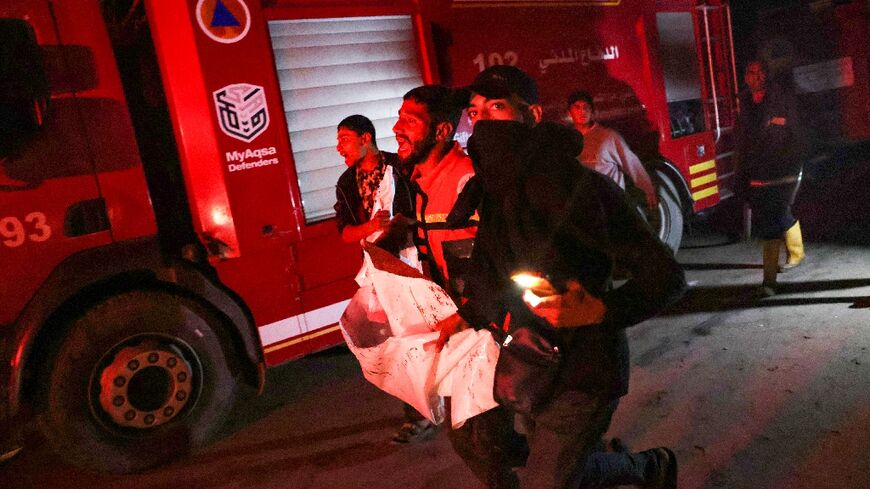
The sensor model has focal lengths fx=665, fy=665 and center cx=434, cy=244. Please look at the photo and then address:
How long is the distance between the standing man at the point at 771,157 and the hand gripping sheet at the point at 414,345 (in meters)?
3.60

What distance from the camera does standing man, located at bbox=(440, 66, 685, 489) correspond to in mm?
1759

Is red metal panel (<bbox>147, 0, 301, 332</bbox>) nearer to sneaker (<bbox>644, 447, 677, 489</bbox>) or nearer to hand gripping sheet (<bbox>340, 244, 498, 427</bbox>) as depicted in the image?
hand gripping sheet (<bbox>340, 244, 498, 427</bbox>)

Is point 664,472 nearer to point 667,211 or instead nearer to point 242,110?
point 242,110

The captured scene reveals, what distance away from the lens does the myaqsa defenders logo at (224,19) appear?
3.61 m

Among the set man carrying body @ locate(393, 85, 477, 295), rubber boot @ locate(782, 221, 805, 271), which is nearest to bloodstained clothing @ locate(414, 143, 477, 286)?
man carrying body @ locate(393, 85, 477, 295)

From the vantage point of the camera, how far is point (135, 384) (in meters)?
3.63

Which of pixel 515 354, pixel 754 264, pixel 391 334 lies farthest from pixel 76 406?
pixel 754 264

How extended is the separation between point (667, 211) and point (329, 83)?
358 centimetres

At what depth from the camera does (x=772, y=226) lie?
16.9 feet

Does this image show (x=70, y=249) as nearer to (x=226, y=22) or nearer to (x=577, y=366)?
Answer: (x=226, y=22)

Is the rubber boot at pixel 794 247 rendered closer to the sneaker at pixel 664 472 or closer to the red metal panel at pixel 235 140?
the sneaker at pixel 664 472

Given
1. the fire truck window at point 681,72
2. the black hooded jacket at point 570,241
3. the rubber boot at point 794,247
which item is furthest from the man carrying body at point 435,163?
the fire truck window at point 681,72

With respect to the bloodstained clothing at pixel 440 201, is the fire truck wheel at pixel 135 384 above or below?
below

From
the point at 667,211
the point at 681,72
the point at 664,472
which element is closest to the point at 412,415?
the point at 664,472
